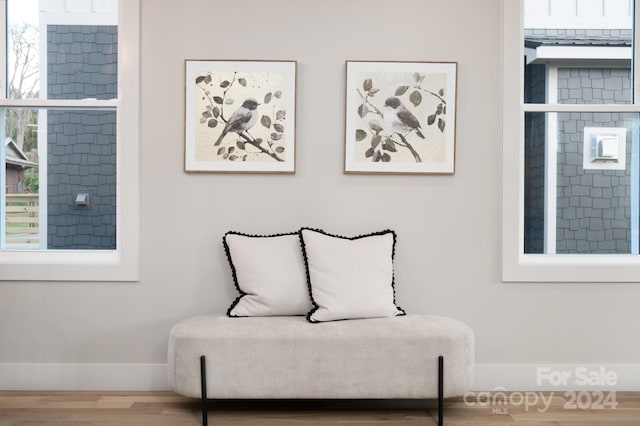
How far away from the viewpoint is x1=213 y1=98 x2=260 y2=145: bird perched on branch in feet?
10.7

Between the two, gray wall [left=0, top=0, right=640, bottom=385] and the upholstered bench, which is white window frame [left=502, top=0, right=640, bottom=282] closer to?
gray wall [left=0, top=0, right=640, bottom=385]

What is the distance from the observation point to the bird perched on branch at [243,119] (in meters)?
3.26

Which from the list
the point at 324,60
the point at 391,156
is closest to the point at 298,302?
the point at 391,156

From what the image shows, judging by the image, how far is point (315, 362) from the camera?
8.95 ft

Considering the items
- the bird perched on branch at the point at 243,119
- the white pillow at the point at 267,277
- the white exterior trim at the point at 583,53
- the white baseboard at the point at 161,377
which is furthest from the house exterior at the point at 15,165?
the white exterior trim at the point at 583,53

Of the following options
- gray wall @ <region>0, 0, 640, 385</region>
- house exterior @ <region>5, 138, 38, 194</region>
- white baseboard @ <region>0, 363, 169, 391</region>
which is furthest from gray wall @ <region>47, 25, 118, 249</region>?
white baseboard @ <region>0, 363, 169, 391</region>

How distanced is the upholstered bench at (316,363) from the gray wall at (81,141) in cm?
109

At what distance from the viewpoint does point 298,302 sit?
3.01m

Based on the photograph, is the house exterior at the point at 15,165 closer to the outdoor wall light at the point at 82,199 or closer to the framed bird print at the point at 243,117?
the outdoor wall light at the point at 82,199

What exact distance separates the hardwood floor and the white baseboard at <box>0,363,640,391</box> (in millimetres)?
75

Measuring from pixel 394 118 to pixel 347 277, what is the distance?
975mm

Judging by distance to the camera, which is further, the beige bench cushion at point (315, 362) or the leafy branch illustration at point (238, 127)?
the leafy branch illustration at point (238, 127)

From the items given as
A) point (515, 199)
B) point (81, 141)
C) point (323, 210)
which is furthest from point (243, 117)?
point (515, 199)

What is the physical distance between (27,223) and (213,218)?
3.75 ft
